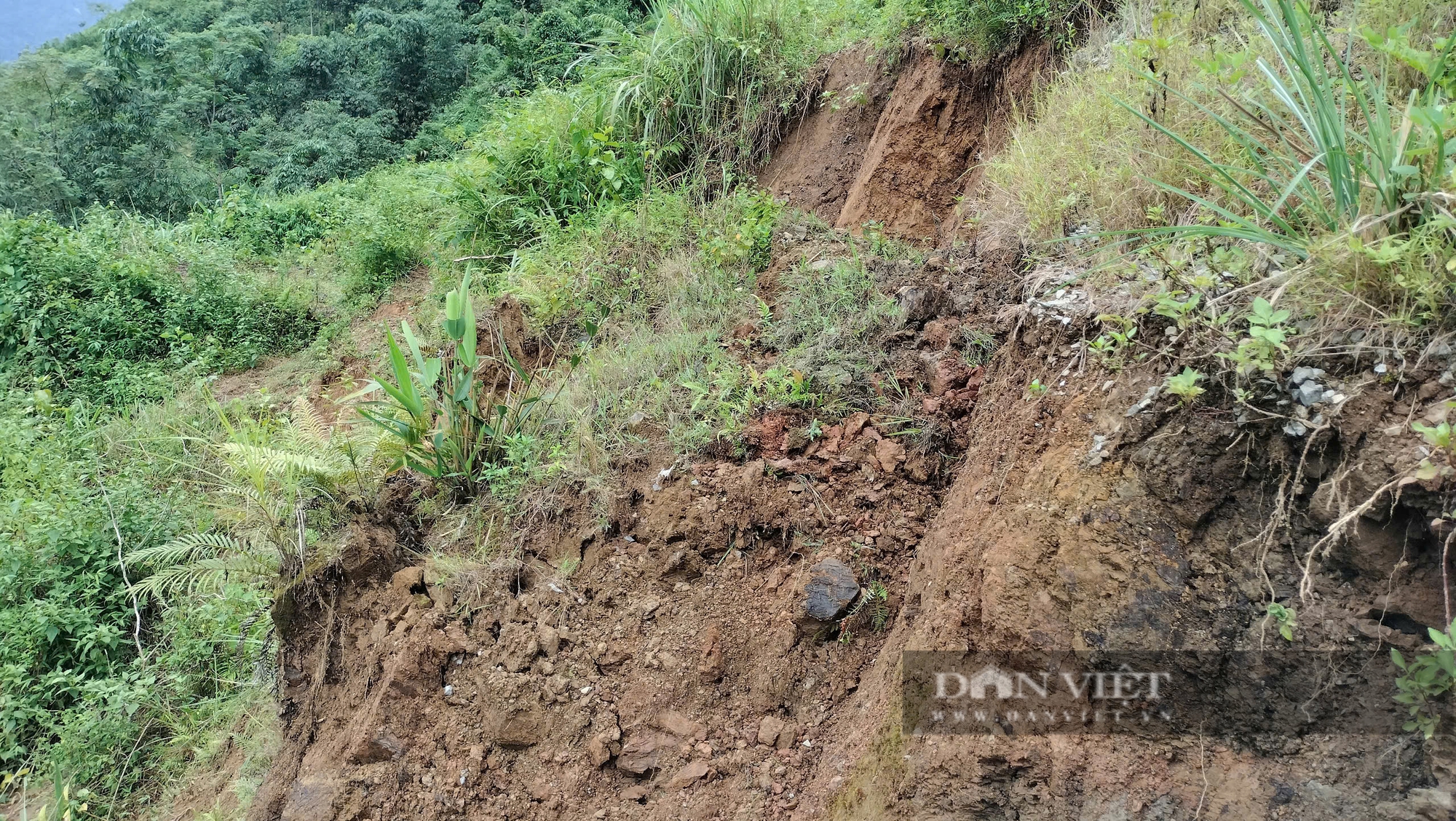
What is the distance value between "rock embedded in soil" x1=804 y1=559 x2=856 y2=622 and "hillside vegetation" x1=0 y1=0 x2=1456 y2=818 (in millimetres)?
615

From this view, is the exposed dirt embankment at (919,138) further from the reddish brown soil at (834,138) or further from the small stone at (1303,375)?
the small stone at (1303,375)

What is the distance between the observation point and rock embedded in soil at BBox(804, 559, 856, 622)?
2449mm

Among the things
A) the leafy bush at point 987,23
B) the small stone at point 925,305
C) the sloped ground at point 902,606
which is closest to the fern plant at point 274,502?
the sloped ground at point 902,606

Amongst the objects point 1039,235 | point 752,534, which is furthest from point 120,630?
point 1039,235

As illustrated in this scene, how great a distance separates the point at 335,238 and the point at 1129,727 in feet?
30.2

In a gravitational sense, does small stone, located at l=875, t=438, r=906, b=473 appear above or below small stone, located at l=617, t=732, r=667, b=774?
above

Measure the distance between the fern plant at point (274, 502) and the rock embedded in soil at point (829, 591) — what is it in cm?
201

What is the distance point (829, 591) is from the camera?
2.48 metres

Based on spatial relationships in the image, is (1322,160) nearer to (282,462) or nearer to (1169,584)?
(1169,584)

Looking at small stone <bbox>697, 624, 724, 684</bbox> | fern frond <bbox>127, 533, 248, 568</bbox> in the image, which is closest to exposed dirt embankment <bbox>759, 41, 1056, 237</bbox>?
small stone <bbox>697, 624, 724, 684</bbox>

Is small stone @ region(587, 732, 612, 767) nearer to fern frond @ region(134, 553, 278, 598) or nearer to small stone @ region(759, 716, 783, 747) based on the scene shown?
small stone @ region(759, 716, 783, 747)

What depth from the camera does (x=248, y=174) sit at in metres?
14.3

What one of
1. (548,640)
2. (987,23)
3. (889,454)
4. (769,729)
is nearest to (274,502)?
(548,640)

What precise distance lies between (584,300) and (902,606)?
279 centimetres
